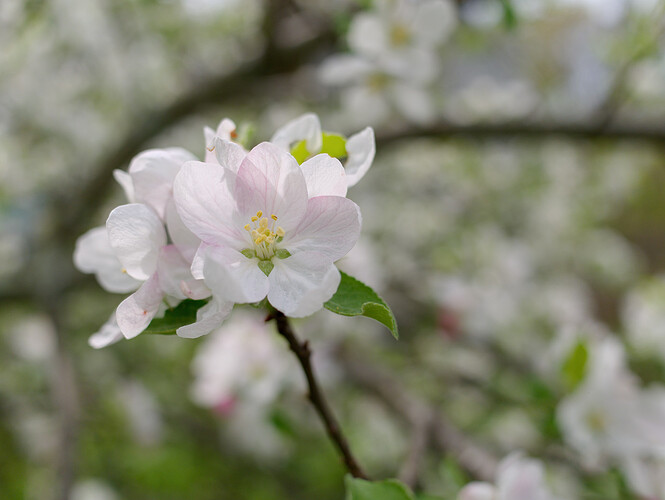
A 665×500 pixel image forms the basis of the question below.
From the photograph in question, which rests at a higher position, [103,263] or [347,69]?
[103,263]

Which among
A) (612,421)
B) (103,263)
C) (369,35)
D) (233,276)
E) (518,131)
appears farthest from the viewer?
(518,131)

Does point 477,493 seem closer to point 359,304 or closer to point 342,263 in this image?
point 359,304

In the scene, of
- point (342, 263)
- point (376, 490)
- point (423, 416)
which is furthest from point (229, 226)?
point (342, 263)

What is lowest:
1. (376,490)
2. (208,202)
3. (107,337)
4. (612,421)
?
(612,421)

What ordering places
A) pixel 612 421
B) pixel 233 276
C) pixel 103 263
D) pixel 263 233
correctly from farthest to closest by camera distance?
pixel 612 421 < pixel 103 263 < pixel 263 233 < pixel 233 276

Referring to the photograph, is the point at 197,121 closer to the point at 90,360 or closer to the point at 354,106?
the point at 90,360
